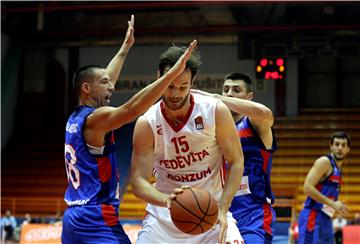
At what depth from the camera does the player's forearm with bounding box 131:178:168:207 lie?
4101 mm

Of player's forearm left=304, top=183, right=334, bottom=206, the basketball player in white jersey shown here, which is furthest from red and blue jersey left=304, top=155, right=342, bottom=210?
the basketball player in white jersey

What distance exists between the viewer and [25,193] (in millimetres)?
21047

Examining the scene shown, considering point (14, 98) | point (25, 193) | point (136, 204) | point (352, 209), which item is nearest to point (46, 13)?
point (14, 98)

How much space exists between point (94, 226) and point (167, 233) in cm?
49

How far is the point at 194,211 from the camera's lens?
13.1ft

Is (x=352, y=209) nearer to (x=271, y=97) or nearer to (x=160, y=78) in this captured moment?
(x=271, y=97)

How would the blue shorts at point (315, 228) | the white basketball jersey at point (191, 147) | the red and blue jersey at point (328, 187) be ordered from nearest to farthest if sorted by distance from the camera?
the white basketball jersey at point (191, 147) < the blue shorts at point (315, 228) < the red and blue jersey at point (328, 187)

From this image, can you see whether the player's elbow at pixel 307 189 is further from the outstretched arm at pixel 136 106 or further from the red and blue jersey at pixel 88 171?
the outstretched arm at pixel 136 106

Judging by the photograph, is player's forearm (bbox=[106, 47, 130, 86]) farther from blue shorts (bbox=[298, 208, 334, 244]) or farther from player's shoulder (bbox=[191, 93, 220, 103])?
blue shorts (bbox=[298, 208, 334, 244])

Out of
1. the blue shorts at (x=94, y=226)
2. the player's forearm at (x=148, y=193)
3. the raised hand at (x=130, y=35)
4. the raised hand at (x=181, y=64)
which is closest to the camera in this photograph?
the raised hand at (x=181, y=64)

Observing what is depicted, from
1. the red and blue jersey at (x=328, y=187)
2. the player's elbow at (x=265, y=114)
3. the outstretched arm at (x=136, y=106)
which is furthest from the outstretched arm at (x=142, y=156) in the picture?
the red and blue jersey at (x=328, y=187)

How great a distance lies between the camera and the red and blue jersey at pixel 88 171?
4.61 meters

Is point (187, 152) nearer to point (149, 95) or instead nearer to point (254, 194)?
point (149, 95)

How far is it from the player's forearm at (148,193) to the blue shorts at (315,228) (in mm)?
4021
